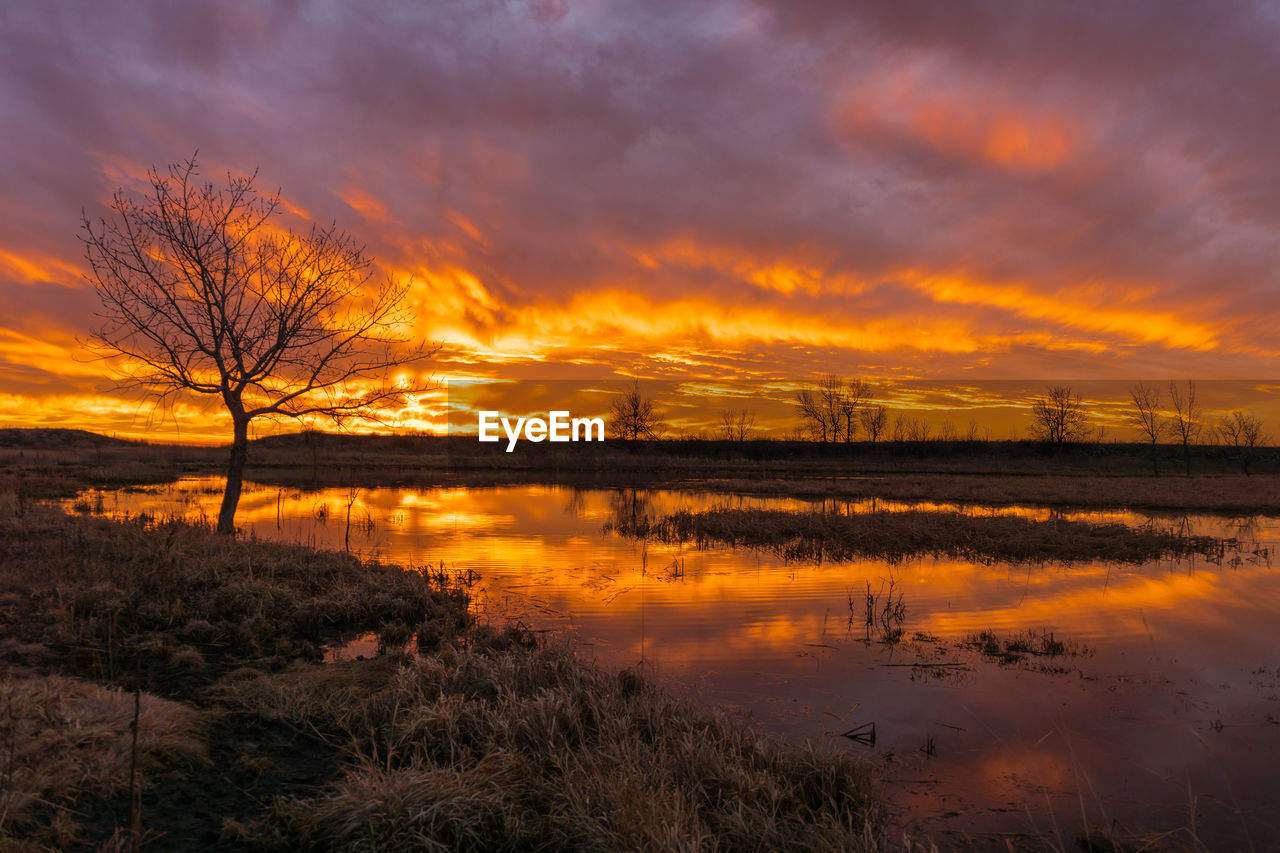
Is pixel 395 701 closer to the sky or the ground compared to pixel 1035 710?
closer to the sky

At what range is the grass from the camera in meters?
19.6

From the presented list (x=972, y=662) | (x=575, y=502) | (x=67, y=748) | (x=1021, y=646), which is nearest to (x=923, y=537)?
(x=1021, y=646)

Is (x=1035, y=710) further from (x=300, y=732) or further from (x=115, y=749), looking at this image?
(x=115, y=749)

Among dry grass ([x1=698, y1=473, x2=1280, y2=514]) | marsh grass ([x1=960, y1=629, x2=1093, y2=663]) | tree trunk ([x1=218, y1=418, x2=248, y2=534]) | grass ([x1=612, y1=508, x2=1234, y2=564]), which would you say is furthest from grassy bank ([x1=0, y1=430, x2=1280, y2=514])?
marsh grass ([x1=960, y1=629, x2=1093, y2=663])

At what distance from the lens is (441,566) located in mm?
15453

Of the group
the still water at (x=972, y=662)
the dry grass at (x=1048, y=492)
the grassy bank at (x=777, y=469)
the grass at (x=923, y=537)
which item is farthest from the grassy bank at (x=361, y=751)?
the dry grass at (x=1048, y=492)

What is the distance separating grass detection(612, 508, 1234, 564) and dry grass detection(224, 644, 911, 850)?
12.7 m

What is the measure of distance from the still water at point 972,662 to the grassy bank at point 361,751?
1.40m

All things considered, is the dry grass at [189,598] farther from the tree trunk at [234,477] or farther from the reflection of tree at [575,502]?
the reflection of tree at [575,502]

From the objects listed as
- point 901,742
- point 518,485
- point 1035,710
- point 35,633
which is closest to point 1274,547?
point 1035,710

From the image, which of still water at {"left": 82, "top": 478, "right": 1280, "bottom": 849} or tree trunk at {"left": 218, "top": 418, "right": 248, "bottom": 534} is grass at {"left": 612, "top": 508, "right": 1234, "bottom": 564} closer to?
still water at {"left": 82, "top": 478, "right": 1280, "bottom": 849}

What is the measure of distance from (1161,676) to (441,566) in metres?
13.3

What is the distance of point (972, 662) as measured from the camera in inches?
403

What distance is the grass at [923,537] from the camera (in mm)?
19625
